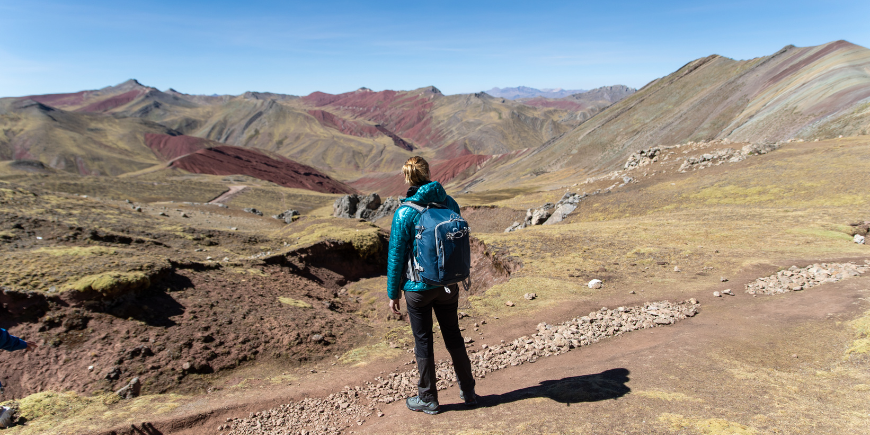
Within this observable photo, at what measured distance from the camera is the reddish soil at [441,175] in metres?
140

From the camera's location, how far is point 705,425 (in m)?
4.65

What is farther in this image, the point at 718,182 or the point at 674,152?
the point at 674,152

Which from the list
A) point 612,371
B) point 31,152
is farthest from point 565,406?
point 31,152

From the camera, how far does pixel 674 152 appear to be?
36.1 metres

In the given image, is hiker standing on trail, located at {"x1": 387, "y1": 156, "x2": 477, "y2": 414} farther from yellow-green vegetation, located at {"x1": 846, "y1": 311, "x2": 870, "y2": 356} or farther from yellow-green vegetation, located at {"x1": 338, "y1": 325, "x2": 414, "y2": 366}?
yellow-green vegetation, located at {"x1": 846, "y1": 311, "x2": 870, "y2": 356}

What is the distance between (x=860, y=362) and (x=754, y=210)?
17.4 m

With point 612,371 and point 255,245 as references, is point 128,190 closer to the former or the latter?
point 255,245

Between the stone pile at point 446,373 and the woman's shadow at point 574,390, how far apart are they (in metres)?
1.17

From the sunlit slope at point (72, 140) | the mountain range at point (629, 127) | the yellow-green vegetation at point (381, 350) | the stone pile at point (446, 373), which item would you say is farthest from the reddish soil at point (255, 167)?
the stone pile at point (446, 373)

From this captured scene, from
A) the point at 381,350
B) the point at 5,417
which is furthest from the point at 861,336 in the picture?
the point at 5,417

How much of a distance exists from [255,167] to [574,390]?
155 m

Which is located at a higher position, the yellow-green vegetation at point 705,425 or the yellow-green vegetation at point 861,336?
the yellow-green vegetation at point 861,336

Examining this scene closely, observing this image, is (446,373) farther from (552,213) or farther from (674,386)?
(552,213)

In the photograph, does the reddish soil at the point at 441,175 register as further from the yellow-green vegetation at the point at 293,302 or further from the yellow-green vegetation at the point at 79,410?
the yellow-green vegetation at the point at 79,410
